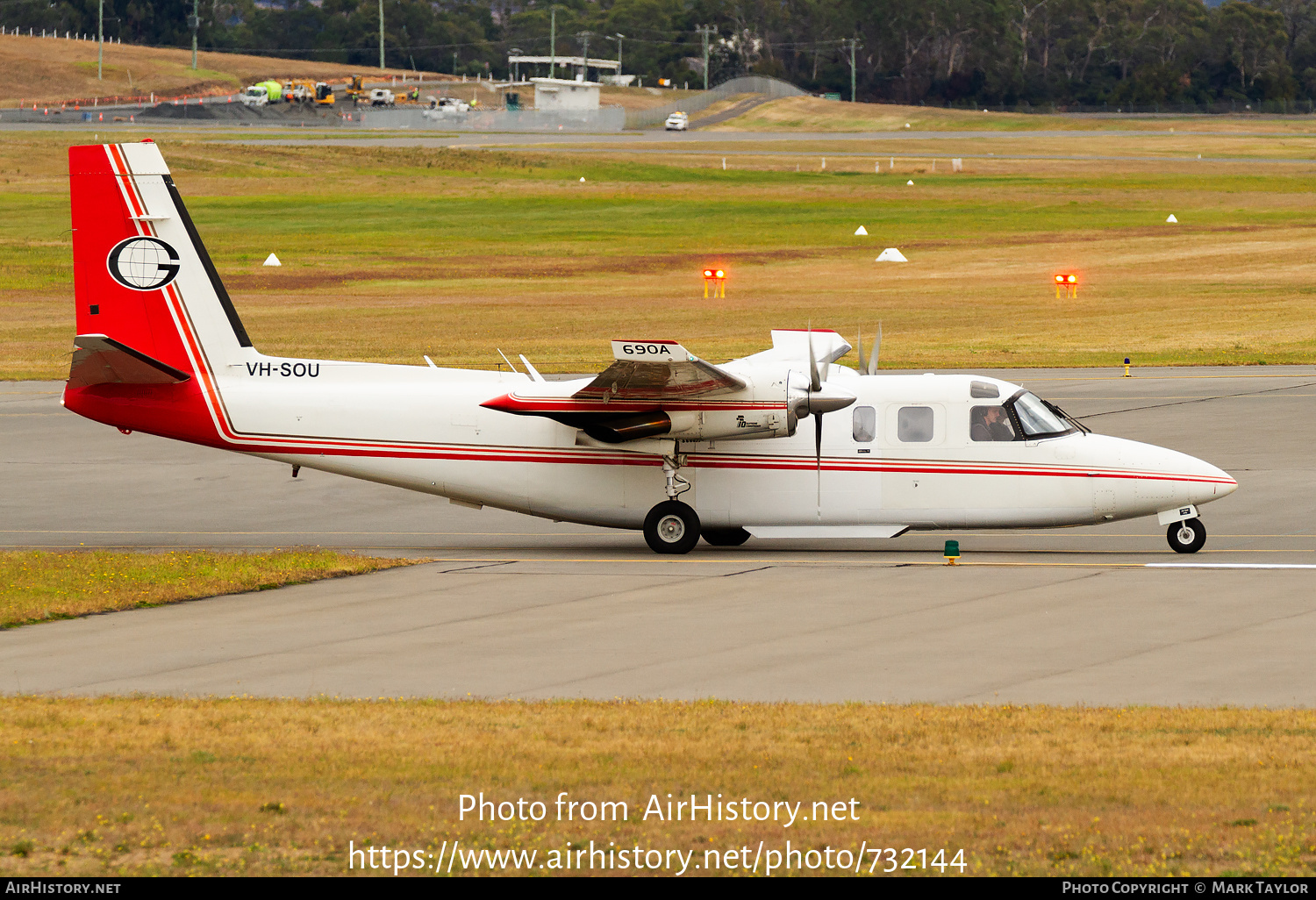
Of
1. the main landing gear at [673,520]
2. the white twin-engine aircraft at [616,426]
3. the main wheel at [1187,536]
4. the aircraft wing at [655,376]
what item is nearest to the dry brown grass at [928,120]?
the white twin-engine aircraft at [616,426]

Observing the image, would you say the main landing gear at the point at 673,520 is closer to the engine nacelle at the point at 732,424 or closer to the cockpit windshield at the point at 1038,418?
the engine nacelle at the point at 732,424

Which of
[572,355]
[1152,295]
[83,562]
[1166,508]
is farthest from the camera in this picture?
[1152,295]

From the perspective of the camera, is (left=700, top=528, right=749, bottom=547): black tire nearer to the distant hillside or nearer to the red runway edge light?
the red runway edge light

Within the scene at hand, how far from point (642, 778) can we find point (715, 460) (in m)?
12.0

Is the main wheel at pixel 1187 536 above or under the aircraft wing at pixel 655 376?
under

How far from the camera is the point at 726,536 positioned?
23.1m

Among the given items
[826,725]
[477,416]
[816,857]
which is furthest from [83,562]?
[816,857]

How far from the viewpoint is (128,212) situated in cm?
2300

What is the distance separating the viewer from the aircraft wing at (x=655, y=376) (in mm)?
20281

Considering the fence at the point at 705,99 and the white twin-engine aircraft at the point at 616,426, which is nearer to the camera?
the white twin-engine aircraft at the point at 616,426

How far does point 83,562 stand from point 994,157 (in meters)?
113

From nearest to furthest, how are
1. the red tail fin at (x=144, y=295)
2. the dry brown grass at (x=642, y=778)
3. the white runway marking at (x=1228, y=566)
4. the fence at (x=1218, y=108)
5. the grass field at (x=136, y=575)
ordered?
1. the dry brown grass at (x=642, y=778)
2. the grass field at (x=136, y=575)
3. the white runway marking at (x=1228, y=566)
4. the red tail fin at (x=144, y=295)
5. the fence at (x=1218, y=108)

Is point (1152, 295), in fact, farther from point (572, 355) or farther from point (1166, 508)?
point (1166, 508)

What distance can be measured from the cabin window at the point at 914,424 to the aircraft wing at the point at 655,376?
242 centimetres
